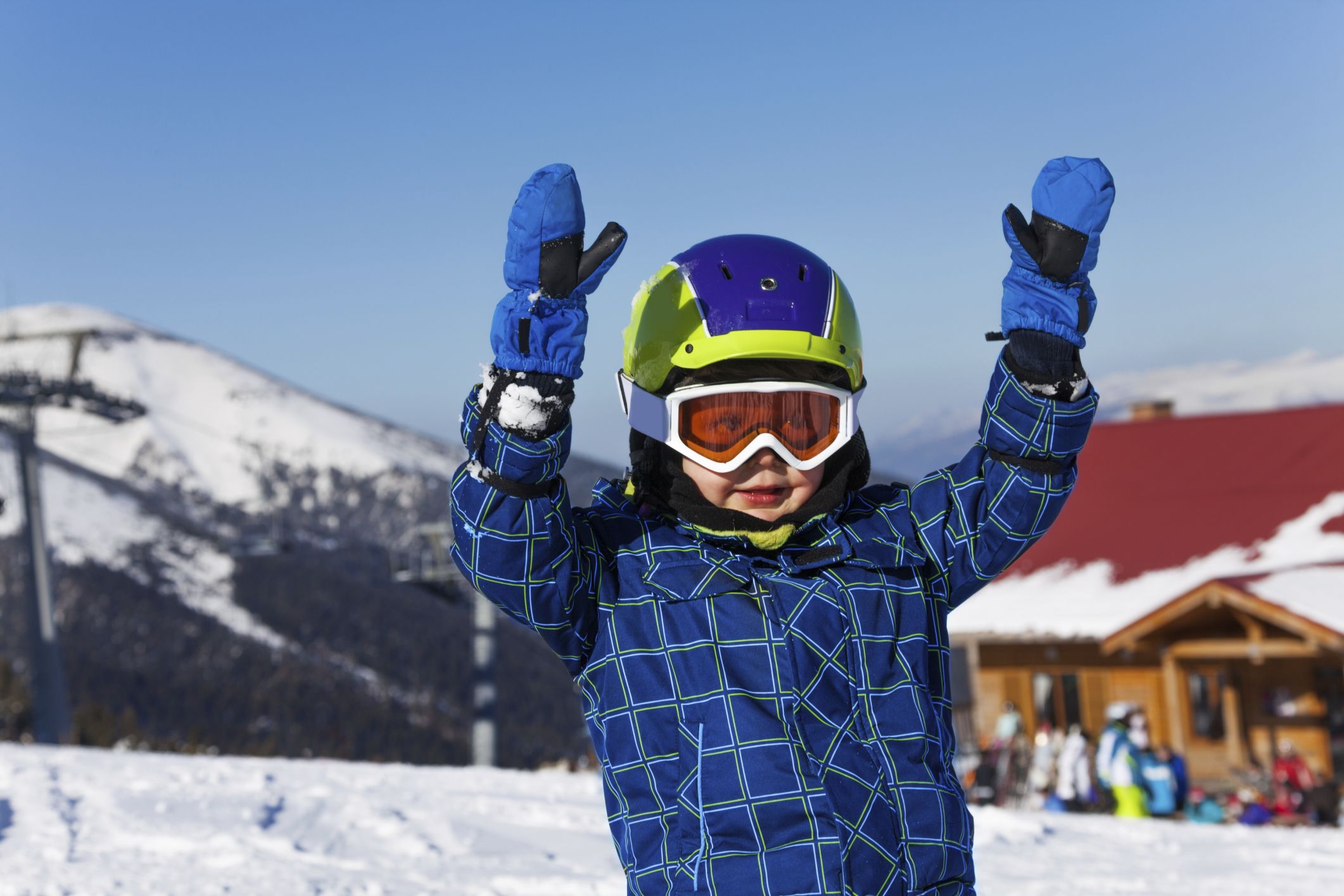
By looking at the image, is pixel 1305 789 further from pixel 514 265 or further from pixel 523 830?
pixel 514 265

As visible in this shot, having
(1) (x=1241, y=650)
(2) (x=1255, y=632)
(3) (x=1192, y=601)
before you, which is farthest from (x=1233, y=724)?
(3) (x=1192, y=601)

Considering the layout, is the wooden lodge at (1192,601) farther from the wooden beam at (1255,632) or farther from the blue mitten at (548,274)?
the blue mitten at (548,274)

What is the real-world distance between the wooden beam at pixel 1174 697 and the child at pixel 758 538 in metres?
13.2

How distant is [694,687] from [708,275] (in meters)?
0.79

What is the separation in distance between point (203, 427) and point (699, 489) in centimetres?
7860

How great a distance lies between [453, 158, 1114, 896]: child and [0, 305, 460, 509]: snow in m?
70.4

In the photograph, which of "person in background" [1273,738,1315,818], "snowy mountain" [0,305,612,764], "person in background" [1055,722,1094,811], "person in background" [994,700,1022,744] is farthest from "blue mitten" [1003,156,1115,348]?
"snowy mountain" [0,305,612,764]

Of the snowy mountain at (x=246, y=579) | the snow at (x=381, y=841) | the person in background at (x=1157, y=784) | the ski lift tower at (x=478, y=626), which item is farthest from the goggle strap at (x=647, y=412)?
the snowy mountain at (x=246, y=579)

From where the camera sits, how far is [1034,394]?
244 cm

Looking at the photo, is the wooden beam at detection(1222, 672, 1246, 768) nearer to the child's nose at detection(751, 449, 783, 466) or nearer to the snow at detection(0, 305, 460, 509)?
the child's nose at detection(751, 449, 783, 466)

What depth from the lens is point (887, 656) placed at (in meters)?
2.34

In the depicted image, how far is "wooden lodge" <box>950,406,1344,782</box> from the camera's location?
47.7ft

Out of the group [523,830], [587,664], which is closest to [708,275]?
[587,664]

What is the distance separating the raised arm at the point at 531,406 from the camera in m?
2.21
